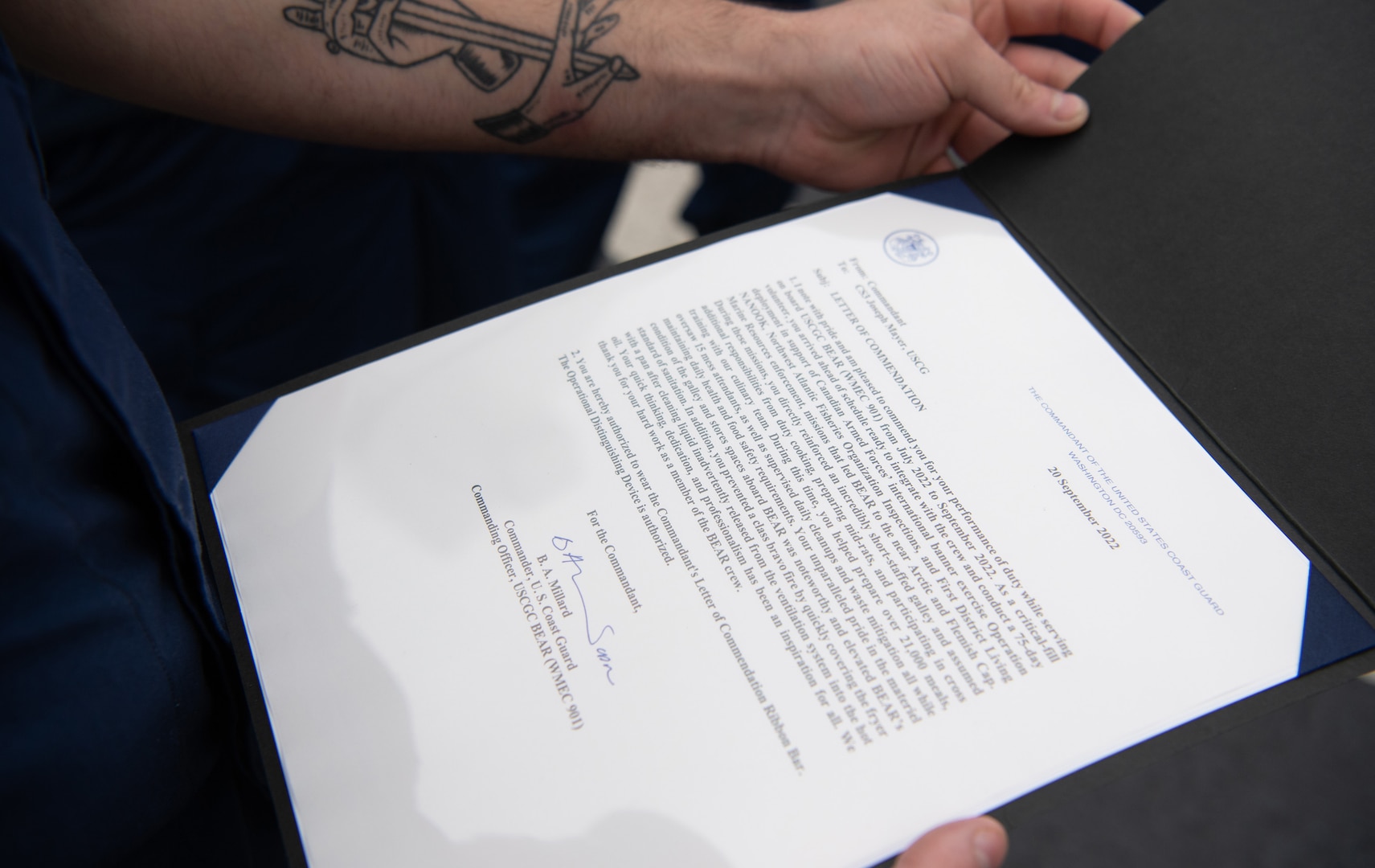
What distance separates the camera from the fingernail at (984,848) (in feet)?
1.30

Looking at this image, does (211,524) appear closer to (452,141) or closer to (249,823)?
(249,823)

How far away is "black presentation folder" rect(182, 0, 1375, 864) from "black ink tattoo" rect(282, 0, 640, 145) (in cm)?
23

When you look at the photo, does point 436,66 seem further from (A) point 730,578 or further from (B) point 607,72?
A: (A) point 730,578

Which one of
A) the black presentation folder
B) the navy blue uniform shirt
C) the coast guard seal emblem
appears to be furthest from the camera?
the coast guard seal emblem

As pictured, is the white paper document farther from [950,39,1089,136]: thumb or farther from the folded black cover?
[950,39,1089,136]: thumb

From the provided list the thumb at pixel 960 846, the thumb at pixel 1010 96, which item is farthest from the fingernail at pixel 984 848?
the thumb at pixel 1010 96

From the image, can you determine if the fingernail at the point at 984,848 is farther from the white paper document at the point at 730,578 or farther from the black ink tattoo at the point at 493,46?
the black ink tattoo at the point at 493,46

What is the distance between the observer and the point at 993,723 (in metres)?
0.43

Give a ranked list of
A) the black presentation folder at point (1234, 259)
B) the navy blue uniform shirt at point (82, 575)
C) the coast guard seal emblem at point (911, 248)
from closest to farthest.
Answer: the navy blue uniform shirt at point (82, 575) < the black presentation folder at point (1234, 259) < the coast guard seal emblem at point (911, 248)

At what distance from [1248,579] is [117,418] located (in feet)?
2.03

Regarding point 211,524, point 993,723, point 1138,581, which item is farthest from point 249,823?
point 1138,581
